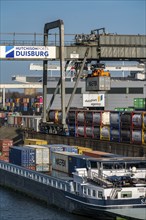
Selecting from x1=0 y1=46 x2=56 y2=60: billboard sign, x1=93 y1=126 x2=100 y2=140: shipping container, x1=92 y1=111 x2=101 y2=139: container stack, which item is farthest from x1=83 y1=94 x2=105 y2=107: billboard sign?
x1=92 y1=111 x2=101 y2=139: container stack

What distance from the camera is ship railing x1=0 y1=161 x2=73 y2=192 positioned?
154 feet

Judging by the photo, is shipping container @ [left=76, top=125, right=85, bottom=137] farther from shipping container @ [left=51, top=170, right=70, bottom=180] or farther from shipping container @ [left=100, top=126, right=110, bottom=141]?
shipping container @ [left=51, top=170, right=70, bottom=180]

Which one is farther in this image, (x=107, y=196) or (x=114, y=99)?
(x=114, y=99)

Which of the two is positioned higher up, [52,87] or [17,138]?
[52,87]

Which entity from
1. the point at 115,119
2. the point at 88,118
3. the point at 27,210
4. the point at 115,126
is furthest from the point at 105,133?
the point at 27,210

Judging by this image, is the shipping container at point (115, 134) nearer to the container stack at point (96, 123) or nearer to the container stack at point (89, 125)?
the container stack at point (96, 123)

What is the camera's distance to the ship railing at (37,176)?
154ft

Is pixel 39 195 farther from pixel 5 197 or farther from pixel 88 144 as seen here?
pixel 88 144

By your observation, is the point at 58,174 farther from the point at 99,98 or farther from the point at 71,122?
the point at 99,98

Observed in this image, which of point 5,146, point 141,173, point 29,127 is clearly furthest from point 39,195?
point 29,127

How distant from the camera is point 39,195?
52.2 m

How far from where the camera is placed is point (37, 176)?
173 ft

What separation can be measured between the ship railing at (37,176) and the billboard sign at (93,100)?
121 feet

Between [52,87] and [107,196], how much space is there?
7457cm
